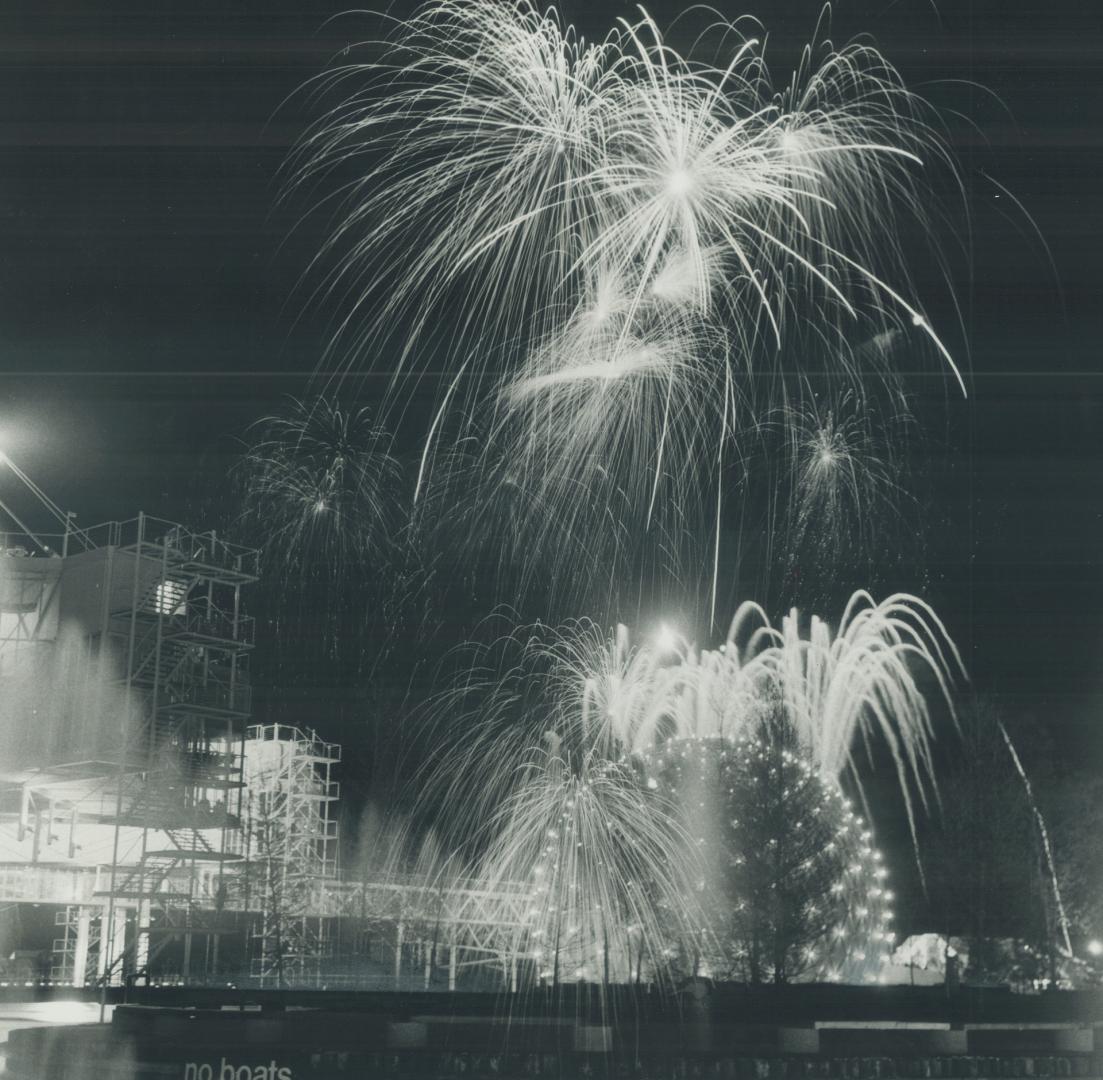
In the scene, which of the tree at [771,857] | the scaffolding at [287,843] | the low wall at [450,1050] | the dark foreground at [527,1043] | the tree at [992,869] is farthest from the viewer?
the scaffolding at [287,843]

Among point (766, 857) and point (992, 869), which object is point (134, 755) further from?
point (992, 869)

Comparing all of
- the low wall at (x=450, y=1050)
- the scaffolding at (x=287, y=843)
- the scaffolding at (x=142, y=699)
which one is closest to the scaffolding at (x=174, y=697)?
the scaffolding at (x=142, y=699)

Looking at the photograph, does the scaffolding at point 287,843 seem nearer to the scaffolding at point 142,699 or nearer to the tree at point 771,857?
the scaffolding at point 142,699

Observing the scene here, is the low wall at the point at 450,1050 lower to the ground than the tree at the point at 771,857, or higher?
lower

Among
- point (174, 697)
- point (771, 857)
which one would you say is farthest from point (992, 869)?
point (174, 697)

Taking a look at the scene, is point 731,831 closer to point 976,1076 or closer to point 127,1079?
point 976,1076

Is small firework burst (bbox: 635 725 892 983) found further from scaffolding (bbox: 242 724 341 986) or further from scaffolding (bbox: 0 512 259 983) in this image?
scaffolding (bbox: 242 724 341 986)

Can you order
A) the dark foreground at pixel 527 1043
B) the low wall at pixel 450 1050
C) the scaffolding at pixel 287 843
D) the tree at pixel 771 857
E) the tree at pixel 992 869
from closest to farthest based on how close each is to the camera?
the low wall at pixel 450 1050
the dark foreground at pixel 527 1043
the tree at pixel 771 857
the tree at pixel 992 869
the scaffolding at pixel 287 843

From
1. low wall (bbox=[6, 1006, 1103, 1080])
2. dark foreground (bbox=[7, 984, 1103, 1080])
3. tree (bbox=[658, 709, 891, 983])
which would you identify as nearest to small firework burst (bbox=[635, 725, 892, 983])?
tree (bbox=[658, 709, 891, 983])

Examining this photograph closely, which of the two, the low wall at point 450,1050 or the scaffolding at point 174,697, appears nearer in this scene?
the low wall at point 450,1050
